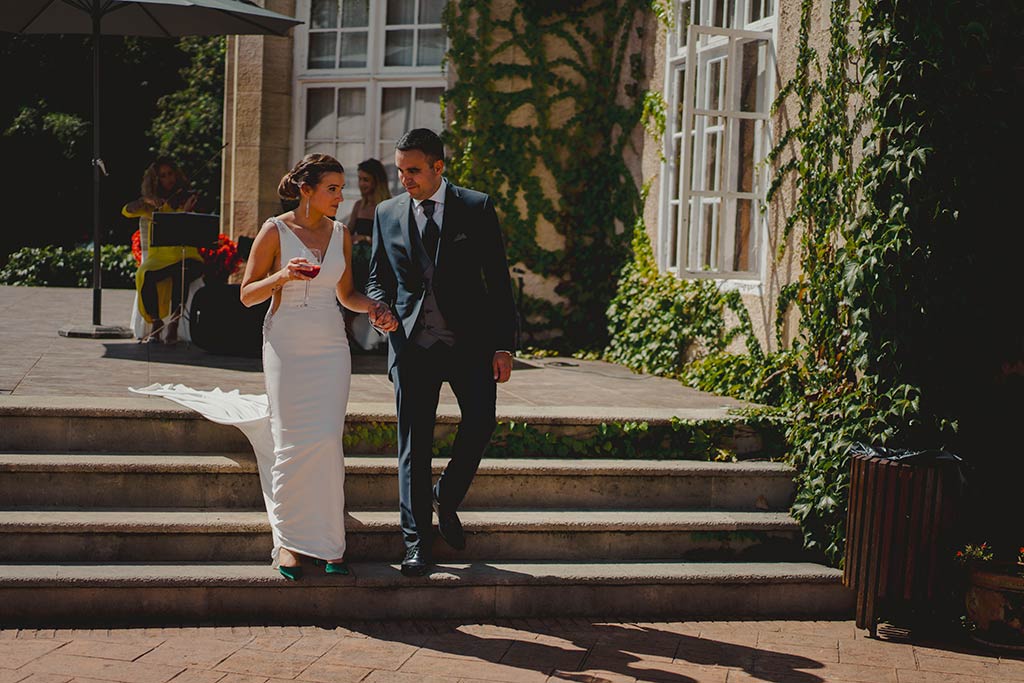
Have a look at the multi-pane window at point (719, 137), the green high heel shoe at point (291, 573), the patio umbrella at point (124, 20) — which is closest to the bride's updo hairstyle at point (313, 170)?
the green high heel shoe at point (291, 573)

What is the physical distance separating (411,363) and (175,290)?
532 cm

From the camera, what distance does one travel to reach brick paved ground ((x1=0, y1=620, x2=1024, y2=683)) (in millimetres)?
4660

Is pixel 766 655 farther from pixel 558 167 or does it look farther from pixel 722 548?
pixel 558 167

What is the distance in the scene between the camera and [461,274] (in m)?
5.48

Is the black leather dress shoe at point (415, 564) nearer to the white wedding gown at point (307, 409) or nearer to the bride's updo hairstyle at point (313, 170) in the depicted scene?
the white wedding gown at point (307, 409)

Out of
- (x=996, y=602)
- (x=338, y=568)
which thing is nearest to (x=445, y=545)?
(x=338, y=568)

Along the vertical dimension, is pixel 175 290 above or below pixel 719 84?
below

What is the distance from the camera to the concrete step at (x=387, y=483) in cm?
579

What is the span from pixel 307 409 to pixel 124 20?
6512 mm

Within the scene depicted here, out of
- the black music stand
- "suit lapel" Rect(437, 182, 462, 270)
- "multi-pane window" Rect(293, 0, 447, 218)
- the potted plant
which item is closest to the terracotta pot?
the potted plant

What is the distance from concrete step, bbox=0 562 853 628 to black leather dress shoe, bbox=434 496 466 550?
0.12 metres

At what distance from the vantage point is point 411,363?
546 centimetres

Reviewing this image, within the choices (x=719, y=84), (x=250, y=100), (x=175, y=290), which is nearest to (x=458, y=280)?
(x=719, y=84)

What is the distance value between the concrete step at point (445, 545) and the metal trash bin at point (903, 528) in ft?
2.07
